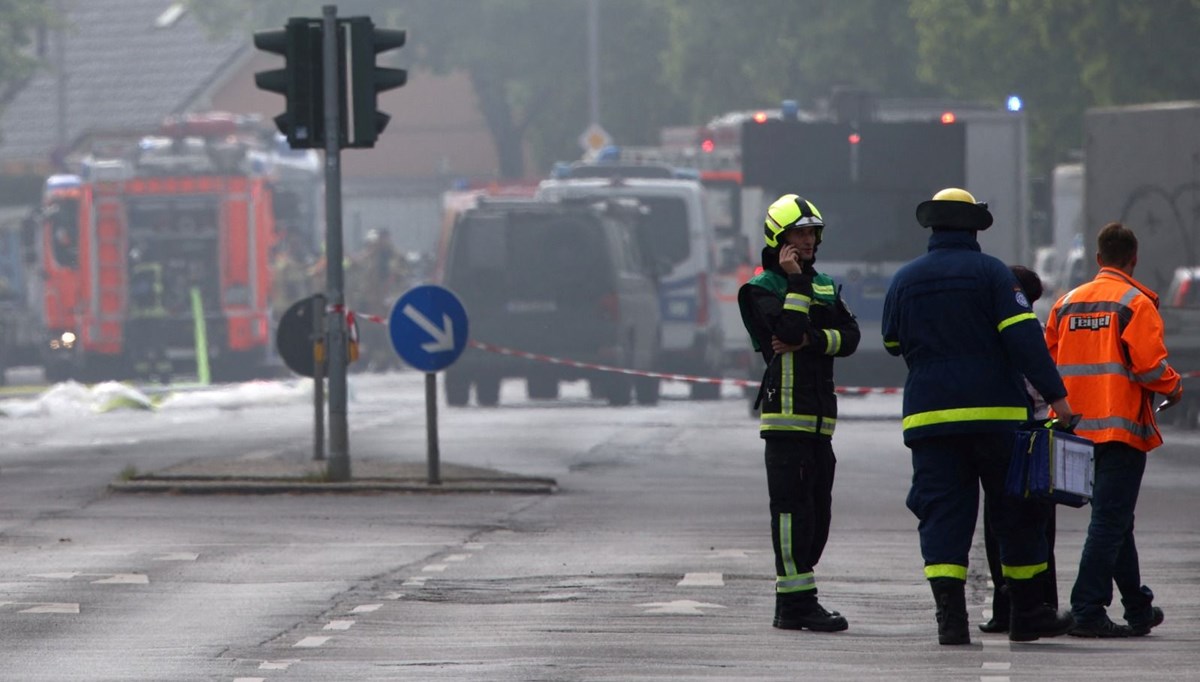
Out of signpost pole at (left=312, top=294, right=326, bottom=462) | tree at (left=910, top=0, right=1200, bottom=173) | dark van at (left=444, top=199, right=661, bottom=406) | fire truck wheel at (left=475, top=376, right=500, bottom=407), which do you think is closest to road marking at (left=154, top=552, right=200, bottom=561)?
signpost pole at (left=312, top=294, right=326, bottom=462)

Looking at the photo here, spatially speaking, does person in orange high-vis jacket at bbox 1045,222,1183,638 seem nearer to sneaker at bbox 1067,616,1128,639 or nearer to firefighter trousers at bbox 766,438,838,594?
sneaker at bbox 1067,616,1128,639

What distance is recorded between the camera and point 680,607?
35.7 feet

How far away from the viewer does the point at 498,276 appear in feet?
→ 89.8

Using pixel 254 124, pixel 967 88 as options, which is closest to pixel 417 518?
pixel 254 124

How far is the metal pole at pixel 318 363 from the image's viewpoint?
1802cm

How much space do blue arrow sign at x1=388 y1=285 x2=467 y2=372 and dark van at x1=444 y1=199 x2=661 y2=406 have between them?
31.9 ft

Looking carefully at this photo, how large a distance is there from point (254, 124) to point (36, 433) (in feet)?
51.4

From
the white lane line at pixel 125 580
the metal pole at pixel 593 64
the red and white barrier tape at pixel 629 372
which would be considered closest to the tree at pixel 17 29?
the metal pole at pixel 593 64

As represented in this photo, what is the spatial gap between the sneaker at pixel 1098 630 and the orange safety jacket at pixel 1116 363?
25.6 inches

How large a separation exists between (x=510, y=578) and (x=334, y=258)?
5342 millimetres

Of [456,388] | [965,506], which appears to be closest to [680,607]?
[965,506]

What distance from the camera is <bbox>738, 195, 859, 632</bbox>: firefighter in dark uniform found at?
10.1 meters

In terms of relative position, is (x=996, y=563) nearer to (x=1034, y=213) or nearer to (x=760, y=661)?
(x=760, y=661)

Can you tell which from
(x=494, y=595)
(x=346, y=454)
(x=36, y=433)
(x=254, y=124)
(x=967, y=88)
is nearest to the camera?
(x=494, y=595)
